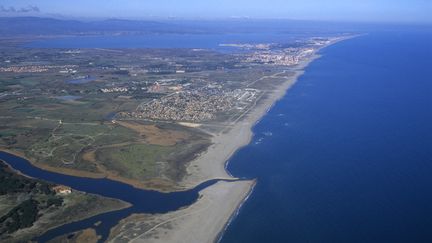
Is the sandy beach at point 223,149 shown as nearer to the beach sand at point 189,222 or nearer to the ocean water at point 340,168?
the ocean water at point 340,168

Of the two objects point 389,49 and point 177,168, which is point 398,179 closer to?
point 177,168

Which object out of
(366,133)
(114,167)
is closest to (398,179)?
(366,133)

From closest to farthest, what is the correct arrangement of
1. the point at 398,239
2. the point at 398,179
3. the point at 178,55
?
1. the point at 398,239
2. the point at 398,179
3. the point at 178,55

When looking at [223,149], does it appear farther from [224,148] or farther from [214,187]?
[214,187]

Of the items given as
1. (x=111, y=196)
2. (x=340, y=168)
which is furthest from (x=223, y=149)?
(x=111, y=196)

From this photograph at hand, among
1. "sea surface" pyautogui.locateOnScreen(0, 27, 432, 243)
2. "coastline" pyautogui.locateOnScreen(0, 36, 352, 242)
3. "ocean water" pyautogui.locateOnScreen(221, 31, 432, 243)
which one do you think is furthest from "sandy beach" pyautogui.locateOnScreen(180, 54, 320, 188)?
"ocean water" pyautogui.locateOnScreen(221, 31, 432, 243)
